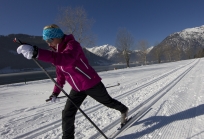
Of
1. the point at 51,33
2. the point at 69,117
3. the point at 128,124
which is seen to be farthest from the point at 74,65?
the point at 128,124

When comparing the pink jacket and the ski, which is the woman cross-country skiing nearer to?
the pink jacket

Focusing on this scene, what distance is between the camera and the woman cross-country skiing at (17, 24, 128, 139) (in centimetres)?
158

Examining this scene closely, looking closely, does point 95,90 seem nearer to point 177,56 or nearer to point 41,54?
point 41,54

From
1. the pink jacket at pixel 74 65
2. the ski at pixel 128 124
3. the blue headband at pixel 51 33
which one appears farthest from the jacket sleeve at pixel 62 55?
the ski at pixel 128 124

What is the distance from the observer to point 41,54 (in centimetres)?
156

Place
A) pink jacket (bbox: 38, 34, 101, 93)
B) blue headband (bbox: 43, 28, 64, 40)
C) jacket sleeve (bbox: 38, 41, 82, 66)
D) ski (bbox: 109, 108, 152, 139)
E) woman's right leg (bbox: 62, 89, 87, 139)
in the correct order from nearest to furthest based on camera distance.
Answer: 1. jacket sleeve (bbox: 38, 41, 82, 66)
2. pink jacket (bbox: 38, 34, 101, 93)
3. blue headband (bbox: 43, 28, 64, 40)
4. woman's right leg (bbox: 62, 89, 87, 139)
5. ski (bbox: 109, 108, 152, 139)

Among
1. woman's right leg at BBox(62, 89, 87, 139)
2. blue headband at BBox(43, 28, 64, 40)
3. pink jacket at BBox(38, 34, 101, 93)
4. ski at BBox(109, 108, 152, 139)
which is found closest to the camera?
pink jacket at BBox(38, 34, 101, 93)

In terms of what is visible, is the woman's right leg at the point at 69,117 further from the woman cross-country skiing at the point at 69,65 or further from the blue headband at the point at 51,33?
the blue headband at the point at 51,33

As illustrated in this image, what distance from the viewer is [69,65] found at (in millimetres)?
1969

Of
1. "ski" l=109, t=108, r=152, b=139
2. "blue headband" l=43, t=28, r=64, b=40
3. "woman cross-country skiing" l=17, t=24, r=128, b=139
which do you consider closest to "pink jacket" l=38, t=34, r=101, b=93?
"woman cross-country skiing" l=17, t=24, r=128, b=139

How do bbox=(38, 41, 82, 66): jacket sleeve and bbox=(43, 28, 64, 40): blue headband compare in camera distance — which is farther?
bbox=(43, 28, 64, 40): blue headband

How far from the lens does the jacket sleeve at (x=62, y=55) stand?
5.14 feet

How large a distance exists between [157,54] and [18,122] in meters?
60.5

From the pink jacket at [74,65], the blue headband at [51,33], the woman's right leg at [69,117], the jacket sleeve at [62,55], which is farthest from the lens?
the woman's right leg at [69,117]
